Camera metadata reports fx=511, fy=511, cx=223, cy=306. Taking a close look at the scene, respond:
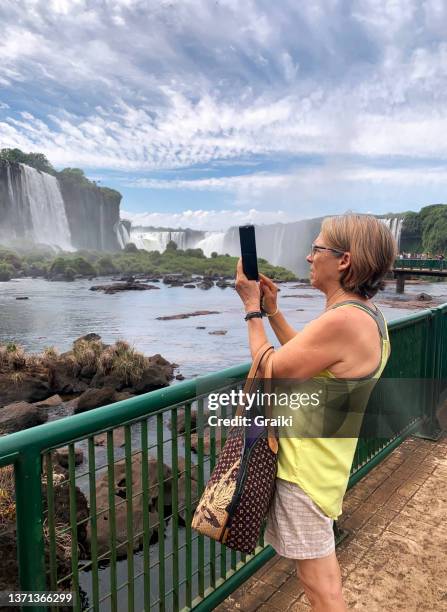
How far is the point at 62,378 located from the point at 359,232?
1618cm

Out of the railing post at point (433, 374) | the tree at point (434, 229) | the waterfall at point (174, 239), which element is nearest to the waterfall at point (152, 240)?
the waterfall at point (174, 239)

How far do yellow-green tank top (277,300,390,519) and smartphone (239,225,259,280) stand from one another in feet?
1.03

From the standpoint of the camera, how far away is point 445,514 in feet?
11.8

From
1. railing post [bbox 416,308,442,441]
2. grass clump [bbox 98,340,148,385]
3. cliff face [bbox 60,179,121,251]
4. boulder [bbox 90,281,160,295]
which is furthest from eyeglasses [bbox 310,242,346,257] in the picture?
cliff face [bbox 60,179,121,251]

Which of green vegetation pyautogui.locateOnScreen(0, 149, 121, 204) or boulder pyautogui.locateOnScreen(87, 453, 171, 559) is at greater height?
A: green vegetation pyautogui.locateOnScreen(0, 149, 121, 204)

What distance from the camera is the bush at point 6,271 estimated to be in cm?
6856

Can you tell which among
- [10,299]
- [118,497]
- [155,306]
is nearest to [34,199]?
[10,299]

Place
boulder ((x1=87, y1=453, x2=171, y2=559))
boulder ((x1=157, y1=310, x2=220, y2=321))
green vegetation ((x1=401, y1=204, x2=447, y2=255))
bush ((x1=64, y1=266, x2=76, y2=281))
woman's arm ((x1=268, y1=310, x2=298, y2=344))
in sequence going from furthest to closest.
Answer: green vegetation ((x1=401, y1=204, x2=447, y2=255)) → bush ((x1=64, y1=266, x2=76, y2=281)) → boulder ((x1=157, y1=310, x2=220, y2=321)) → boulder ((x1=87, y1=453, x2=171, y2=559)) → woman's arm ((x1=268, y1=310, x2=298, y2=344))

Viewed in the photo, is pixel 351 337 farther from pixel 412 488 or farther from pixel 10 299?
pixel 10 299

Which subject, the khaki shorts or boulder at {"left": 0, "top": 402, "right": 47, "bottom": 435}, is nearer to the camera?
the khaki shorts

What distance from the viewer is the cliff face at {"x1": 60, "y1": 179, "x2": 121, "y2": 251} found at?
4651 inches

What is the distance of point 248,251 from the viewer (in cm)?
177

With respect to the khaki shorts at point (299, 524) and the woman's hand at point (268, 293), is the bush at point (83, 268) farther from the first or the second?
the khaki shorts at point (299, 524)

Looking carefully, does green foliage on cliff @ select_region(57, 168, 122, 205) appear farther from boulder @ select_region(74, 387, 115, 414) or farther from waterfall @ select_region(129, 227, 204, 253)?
boulder @ select_region(74, 387, 115, 414)
